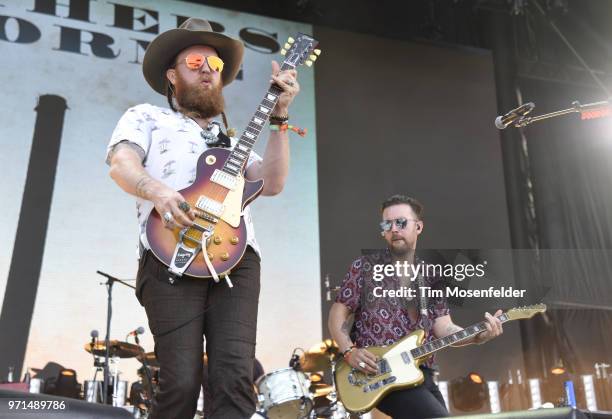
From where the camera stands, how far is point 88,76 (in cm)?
691

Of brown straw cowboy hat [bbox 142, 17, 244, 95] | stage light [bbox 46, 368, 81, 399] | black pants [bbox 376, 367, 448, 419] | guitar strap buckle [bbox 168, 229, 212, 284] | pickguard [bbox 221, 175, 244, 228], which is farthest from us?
stage light [bbox 46, 368, 81, 399]

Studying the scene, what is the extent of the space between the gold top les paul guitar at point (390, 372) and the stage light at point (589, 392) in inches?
171

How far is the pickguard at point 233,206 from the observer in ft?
A: 7.31

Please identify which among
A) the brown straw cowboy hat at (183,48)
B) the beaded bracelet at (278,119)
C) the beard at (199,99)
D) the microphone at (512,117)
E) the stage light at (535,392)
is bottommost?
the stage light at (535,392)

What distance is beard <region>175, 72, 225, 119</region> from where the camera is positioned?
2.51 metres

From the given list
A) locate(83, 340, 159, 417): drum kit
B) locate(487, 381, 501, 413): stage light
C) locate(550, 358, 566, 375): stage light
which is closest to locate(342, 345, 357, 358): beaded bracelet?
locate(83, 340, 159, 417): drum kit

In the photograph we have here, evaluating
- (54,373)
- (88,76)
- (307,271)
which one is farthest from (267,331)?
(88,76)

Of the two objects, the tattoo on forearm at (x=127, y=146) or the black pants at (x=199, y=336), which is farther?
the tattoo on forearm at (x=127, y=146)

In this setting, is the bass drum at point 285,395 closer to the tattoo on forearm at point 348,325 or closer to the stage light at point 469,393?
the tattoo on forearm at point 348,325

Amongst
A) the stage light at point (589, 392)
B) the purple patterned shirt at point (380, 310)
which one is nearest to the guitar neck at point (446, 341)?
the purple patterned shirt at point (380, 310)

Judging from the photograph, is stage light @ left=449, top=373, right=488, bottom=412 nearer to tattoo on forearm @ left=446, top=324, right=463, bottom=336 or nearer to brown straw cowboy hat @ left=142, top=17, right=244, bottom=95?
tattoo on forearm @ left=446, top=324, right=463, bottom=336

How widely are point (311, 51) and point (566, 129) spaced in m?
7.19

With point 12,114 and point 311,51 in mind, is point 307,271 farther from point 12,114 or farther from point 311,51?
point 311,51

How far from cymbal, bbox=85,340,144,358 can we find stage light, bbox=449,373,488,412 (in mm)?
3313
